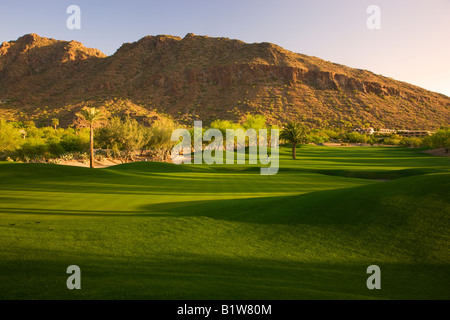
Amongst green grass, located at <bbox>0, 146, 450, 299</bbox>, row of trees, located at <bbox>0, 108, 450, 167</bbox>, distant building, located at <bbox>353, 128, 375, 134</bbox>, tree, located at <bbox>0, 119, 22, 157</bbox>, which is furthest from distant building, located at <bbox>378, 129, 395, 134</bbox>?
green grass, located at <bbox>0, 146, 450, 299</bbox>

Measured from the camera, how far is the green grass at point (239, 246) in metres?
6.26

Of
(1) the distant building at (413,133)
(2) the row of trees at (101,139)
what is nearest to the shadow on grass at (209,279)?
(2) the row of trees at (101,139)

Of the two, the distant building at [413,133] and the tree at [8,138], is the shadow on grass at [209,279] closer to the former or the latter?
the tree at [8,138]

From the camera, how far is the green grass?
6.26 meters

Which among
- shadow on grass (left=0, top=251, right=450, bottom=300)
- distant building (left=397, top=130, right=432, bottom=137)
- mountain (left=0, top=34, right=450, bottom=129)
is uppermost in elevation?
mountain (left=0, top=34, right=450, bottom=129)

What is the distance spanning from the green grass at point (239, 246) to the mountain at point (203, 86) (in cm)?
10405

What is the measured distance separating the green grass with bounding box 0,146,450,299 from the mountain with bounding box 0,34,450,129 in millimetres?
104047

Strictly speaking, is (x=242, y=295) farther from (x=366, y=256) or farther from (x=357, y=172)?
(x=357, y=172)

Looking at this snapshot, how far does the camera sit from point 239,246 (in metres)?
9.31

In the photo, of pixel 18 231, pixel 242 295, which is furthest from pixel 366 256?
pixel 18 231

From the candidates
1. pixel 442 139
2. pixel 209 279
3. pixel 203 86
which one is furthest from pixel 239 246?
pixel 203 86

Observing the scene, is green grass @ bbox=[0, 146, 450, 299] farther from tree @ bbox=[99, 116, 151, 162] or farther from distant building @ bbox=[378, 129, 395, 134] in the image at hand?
distant building @ bbox=[378, 129, 395, 134]

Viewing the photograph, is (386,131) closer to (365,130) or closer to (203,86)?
(365,130)

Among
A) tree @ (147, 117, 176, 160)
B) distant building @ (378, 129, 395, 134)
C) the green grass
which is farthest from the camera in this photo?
distant building @ (378, 129, 395, 134)
